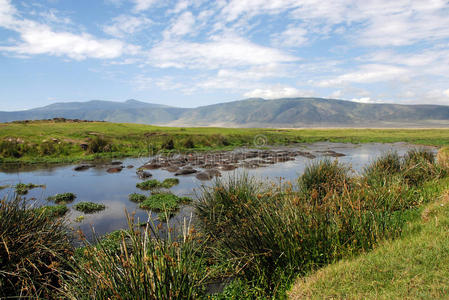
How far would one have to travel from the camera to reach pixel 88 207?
44.3 feet

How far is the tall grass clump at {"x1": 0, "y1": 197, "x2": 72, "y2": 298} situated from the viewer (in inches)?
201

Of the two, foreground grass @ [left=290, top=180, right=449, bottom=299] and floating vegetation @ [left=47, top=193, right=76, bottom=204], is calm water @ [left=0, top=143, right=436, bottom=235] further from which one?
foreground grass @ [left=290, top=180, right=449, bottom=299]

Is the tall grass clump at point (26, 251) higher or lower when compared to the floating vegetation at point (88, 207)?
higher

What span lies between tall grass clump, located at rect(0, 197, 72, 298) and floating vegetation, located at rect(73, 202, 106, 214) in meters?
7.03

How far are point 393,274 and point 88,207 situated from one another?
13000 millimetres

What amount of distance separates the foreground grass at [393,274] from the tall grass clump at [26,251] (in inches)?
177

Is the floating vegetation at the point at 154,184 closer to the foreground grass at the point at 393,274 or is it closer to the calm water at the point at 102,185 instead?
the calm water at the point at 102,185

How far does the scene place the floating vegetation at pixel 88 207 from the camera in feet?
43.7

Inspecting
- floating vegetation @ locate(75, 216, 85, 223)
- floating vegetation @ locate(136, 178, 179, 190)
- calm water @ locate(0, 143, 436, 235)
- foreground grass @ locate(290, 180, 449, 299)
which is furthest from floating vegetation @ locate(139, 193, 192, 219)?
foreground grass @ locate(290, 180, 449, 299)

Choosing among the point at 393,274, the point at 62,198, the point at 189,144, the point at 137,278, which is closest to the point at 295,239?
the point at 393,274

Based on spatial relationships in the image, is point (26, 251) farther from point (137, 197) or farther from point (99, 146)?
point (99, 146)

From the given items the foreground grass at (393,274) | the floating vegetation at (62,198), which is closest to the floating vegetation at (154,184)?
the floating vegetation at (62,198)

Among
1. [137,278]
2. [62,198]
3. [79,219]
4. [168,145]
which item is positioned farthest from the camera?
[168,145]

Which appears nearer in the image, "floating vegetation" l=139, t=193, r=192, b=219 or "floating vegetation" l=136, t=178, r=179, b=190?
"floating vegetation" l=139, t=193, r=192, b=219
